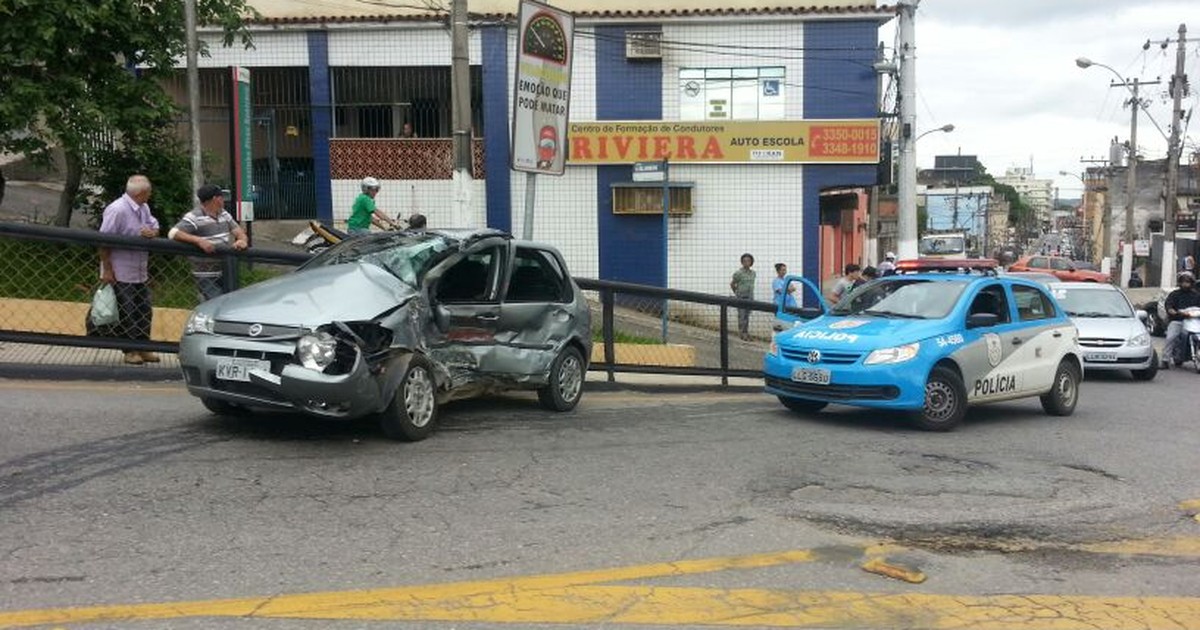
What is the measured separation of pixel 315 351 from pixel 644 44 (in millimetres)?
16004

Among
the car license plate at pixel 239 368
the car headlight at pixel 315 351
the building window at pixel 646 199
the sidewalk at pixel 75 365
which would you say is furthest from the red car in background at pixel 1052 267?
the car license plate at pixel 239 368

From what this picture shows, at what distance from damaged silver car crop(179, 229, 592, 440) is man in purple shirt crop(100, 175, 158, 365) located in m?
2.18

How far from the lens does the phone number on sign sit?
21.0 meters

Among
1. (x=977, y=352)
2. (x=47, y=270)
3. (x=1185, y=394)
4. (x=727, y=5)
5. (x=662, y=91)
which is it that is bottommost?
(x=1185, y=394)

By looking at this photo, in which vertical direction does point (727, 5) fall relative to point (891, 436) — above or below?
above

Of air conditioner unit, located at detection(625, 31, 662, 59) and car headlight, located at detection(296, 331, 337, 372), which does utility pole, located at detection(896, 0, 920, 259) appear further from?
car headlight, located at detection(296, 331, 337, 372)

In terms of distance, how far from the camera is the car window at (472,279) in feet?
25.4

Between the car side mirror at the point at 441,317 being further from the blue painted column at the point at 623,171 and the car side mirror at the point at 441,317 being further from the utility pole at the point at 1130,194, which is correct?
the utility pole at the point at 1130,194

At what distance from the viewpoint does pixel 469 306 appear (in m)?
7.86

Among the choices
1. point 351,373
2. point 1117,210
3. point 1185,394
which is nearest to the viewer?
point 351,373

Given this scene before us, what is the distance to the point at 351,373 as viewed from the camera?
21.1 ft

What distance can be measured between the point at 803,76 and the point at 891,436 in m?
13.6

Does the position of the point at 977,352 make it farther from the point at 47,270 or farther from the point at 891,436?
the point at 47,270

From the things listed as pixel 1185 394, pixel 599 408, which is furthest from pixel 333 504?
pixel 1185 394
